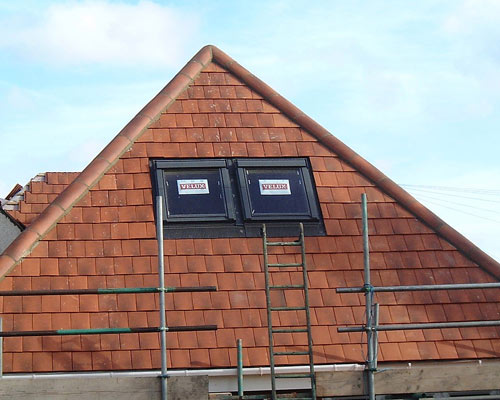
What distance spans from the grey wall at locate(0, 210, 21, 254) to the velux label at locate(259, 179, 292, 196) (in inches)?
164

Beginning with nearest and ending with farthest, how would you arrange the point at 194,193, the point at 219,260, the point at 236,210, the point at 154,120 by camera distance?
1. the point at 219,260
2. the point at 236,210
3. the point at 194,193
4. the point at 154,120

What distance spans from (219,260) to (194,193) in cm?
121

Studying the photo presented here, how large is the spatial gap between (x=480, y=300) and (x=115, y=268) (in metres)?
4.80

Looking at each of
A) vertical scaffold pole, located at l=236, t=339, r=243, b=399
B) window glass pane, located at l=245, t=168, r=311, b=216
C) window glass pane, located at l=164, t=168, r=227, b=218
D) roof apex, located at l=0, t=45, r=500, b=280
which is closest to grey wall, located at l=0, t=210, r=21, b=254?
roof apex, located at l=0, t=45, r=500, b=280

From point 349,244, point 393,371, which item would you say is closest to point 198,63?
point 349,244

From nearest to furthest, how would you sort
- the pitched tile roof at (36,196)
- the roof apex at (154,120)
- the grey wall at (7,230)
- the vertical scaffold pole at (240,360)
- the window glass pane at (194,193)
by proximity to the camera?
1. the vertical scaffold pole at (240,360)
2. the roof apex at (154,120)
3. the window glass pane at (194,193)
4. the grey wall at (7,230)
5. the pitched tile roof at (36,196)

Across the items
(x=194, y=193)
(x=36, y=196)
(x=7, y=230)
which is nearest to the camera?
(x=194, y=193)

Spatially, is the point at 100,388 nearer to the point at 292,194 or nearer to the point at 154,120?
the point at 292,194

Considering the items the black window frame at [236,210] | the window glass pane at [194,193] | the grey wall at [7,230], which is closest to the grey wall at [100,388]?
the black window frame at [236,210]

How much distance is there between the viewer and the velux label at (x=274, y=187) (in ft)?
45.4

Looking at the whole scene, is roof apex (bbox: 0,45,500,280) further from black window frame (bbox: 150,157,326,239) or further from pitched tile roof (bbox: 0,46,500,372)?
black window frame (bbox: 150,157,326,239)

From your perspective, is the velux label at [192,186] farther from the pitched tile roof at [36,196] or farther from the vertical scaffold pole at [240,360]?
the pitched tile roof at [36,196]

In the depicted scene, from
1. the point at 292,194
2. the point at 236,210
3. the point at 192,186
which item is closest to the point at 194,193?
the point at 192,186

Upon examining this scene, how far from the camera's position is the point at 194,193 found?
13.6 m
